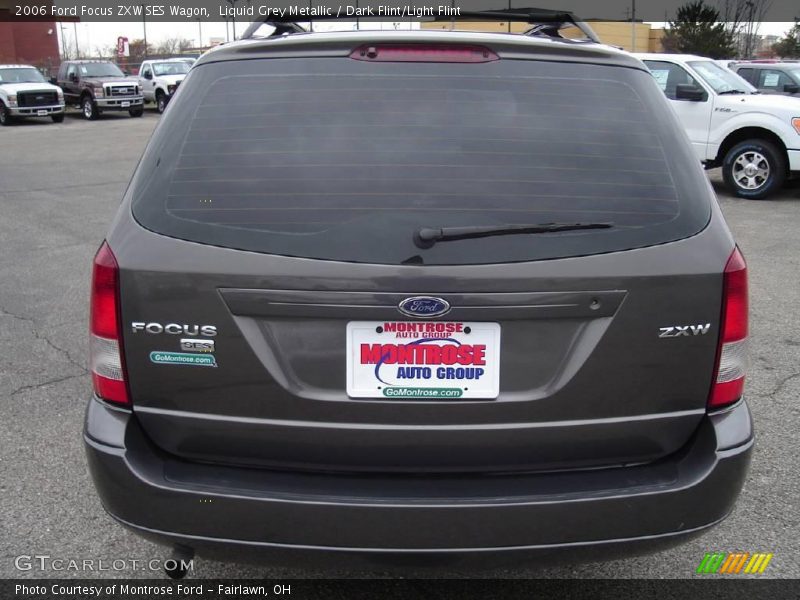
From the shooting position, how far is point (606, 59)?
254 cm

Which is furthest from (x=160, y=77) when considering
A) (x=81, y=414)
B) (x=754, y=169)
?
(x=81, y=414)

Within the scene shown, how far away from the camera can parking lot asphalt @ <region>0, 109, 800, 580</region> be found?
10.2ft

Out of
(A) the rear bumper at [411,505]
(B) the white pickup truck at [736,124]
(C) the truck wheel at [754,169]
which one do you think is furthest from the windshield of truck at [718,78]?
Answer: (A) the rear bumper at [411,505]

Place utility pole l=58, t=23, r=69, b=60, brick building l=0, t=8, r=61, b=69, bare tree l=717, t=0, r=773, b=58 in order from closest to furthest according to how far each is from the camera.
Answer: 1. bare tree l=717, t=0, r=773, b=58
2. brick building l=0, t=8, r=61, b=69
3. utility pole l=58, t=23, r=69, b=60

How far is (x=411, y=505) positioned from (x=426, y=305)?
0.53m

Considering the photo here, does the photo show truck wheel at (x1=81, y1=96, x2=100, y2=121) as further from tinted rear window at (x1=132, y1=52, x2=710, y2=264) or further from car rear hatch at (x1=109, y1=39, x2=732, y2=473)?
car rear hatch at (x1=109, y1=39, x2=732, y2=473)

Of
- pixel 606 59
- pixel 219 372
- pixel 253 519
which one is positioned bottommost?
pixel 253 519

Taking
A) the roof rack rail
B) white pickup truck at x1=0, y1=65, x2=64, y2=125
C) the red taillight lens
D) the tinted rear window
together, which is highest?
the roof rack rail

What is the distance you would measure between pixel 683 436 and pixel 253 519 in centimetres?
123

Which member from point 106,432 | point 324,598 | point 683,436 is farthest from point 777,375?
point 106,432

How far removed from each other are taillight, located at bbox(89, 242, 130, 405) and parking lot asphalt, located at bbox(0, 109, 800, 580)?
0.74 meters

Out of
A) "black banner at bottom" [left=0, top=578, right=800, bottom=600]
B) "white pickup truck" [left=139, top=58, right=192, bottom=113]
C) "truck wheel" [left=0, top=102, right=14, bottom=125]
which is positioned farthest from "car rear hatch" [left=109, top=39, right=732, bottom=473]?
"white pickup truck" [left=139, top=58, right=192, bottom=113]

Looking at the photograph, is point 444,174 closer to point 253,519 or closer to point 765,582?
point 253,519

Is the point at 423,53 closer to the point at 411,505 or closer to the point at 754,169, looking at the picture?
the point at 411,505
